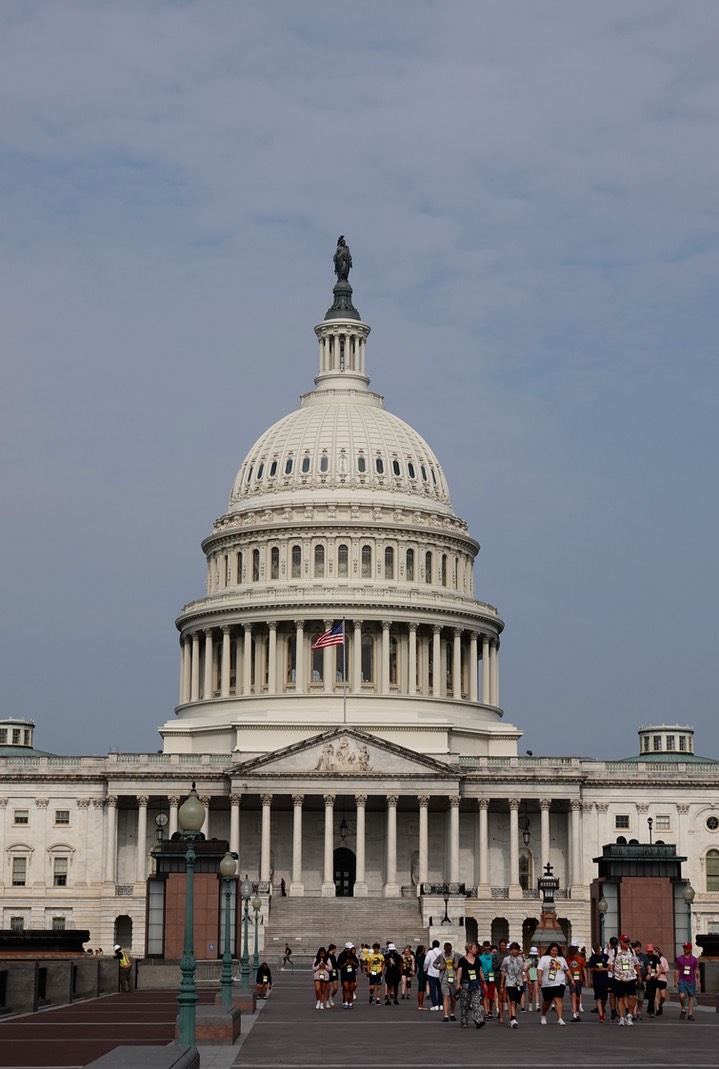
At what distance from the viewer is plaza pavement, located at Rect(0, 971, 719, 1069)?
1516 inches

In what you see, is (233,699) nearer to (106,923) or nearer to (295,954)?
(106,923)

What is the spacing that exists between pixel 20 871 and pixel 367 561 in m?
35.3

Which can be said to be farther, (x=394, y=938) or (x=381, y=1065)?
(x=394, y=938)

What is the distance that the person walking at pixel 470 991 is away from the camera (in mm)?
50906

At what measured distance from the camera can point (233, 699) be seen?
144875 millimetres

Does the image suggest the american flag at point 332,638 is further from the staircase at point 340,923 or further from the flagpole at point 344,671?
the staircase at point 340,923

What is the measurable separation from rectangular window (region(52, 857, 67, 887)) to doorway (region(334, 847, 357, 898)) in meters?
18.4

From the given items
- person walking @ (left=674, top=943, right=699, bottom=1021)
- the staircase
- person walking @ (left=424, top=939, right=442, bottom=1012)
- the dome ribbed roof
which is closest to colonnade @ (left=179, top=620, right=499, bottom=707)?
the dome ribbed roof

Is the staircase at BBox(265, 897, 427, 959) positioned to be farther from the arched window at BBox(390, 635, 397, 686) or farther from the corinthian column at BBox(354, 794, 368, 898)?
the arched window at BBox(390, 635, 397, 686)

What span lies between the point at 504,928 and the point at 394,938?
14.3 m

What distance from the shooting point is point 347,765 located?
130750 mm

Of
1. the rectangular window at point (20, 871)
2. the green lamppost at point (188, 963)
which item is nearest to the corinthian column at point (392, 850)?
the rectangular window at point (20, 871)

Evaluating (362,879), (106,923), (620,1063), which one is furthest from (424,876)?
(620,1063)

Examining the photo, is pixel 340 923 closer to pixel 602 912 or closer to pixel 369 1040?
pixel 602 912
